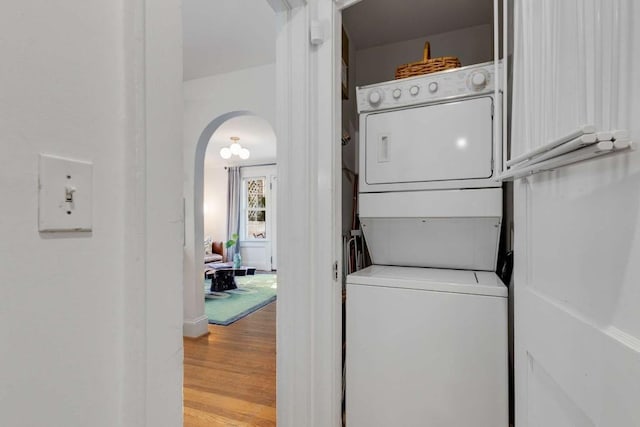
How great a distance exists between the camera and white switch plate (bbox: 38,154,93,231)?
44cm

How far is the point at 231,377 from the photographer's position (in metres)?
2.24

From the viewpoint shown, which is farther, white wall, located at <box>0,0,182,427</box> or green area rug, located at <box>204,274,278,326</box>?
green area rug, located at <box>204,274,278,326</box>

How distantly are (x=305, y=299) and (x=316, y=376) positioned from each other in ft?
1.14

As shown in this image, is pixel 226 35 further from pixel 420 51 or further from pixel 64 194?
pixel 64 194

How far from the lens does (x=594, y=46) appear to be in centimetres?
49

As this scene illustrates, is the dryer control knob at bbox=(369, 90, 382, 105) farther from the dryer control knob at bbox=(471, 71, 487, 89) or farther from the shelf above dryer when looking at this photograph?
the shelf above dryer

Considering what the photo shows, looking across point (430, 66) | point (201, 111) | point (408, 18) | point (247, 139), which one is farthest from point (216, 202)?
point (430, 66)

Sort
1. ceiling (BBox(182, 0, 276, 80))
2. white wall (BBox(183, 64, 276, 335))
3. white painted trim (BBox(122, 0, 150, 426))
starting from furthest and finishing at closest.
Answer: white wall (BBox(183, 64, 276, 335)), ceiling (BBox(182, 0, 276, 80)), white painted trim (BBox(122, 0, 150, 426))

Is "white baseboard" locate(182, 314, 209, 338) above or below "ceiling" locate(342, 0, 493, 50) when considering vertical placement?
below

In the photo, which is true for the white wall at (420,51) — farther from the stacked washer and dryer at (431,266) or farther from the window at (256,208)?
the window at (256,208)

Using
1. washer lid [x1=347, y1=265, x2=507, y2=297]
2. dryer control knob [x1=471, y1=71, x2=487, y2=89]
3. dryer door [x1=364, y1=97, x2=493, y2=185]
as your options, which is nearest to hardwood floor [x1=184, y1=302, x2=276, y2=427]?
washer lid [x1=347, y1=265, x2=507, y2=297]

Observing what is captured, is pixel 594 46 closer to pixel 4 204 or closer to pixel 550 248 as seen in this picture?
pixel 550 248

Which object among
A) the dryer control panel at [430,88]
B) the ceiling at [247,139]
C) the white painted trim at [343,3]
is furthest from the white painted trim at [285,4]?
the ceiling at [247,139]

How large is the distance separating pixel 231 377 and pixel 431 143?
6.90ft
